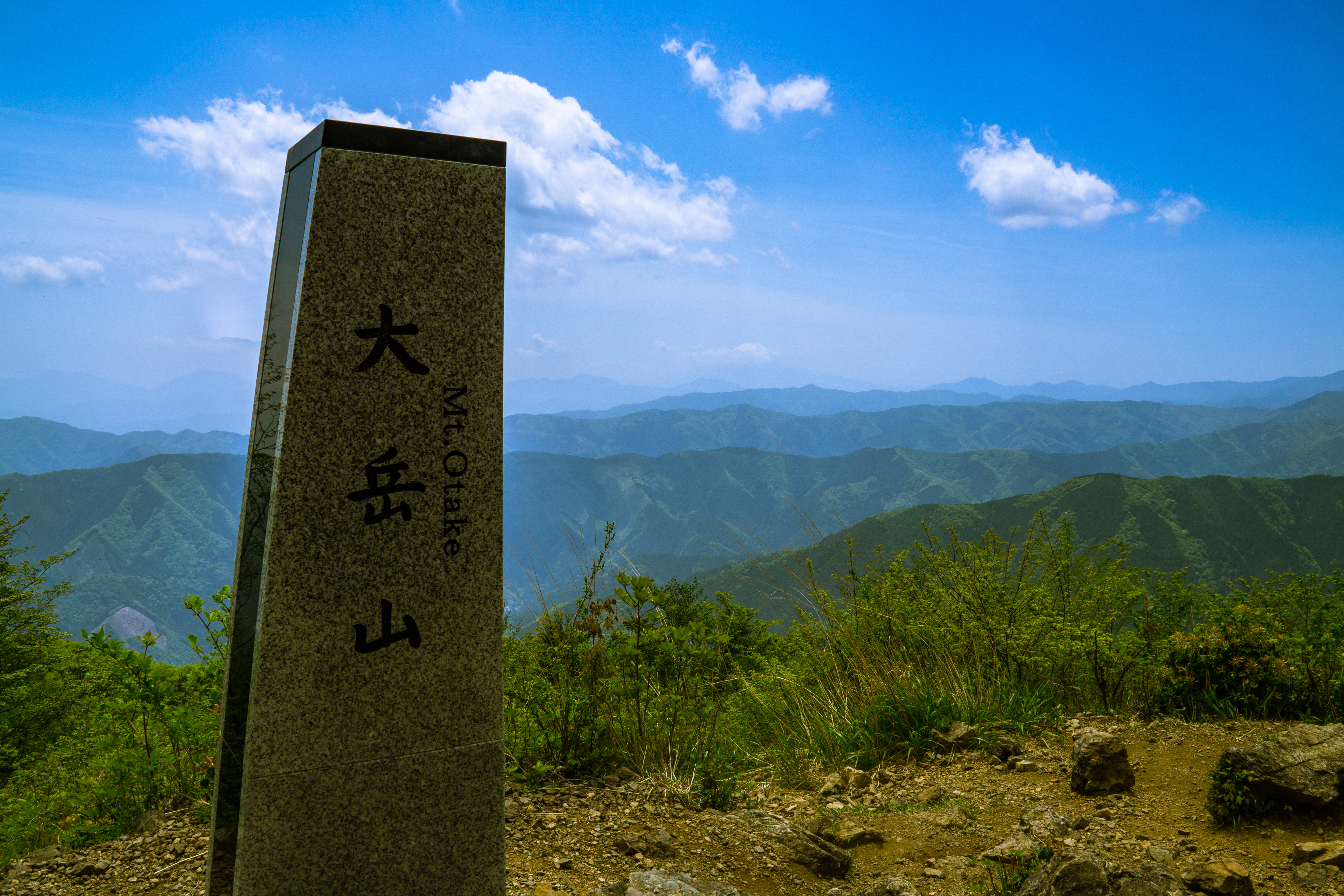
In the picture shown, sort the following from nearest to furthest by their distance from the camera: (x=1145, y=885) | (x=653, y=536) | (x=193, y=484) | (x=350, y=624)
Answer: (x=350, y=624) → (x=1145, y=885) → (x=193, y=484) → (x=653, y=536)

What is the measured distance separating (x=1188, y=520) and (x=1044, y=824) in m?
72.4

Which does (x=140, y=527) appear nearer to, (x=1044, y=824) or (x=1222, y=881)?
(x=1044, y=824)

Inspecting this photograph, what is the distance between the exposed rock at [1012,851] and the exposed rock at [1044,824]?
0.21ft

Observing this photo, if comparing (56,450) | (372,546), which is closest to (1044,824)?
(372,546)

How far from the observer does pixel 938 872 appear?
109 inches

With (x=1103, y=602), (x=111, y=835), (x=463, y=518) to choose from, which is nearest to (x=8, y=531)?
(x=111, y=835)

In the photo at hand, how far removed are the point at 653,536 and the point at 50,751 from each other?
5877 inches

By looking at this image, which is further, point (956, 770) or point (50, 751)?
point (50, 751)

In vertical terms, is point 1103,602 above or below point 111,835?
above

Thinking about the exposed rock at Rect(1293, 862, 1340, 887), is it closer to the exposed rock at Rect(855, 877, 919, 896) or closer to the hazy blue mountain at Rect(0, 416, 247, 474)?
the exposed rock at Rect(855, 877, 919, 896)

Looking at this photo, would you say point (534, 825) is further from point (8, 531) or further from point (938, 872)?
point (8, 531)

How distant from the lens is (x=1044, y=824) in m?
2.98

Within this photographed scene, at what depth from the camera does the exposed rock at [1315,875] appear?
242 centimetres

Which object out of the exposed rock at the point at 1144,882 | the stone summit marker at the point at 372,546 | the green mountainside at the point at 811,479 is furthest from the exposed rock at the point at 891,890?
the green mountainside at the point at 811,479
